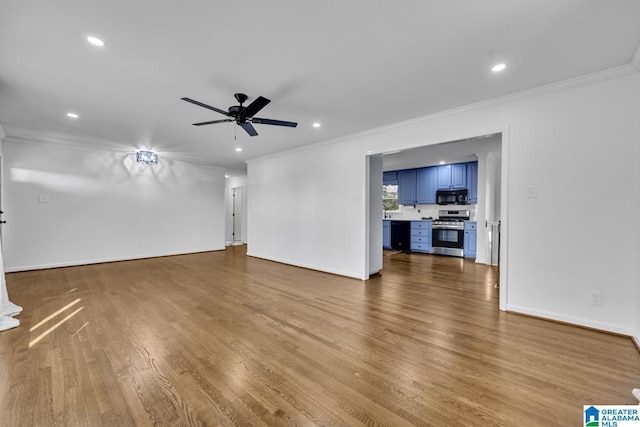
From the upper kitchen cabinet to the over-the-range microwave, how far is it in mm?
131

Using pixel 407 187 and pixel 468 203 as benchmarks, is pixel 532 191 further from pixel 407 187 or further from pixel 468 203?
pixel 407 187

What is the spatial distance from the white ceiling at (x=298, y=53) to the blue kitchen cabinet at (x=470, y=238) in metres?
4.11

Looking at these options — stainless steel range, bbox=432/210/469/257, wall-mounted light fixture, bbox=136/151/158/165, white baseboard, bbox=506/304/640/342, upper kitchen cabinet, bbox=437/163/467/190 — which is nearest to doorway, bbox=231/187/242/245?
wall-mounted light fixture, bbox=136/151/158/165

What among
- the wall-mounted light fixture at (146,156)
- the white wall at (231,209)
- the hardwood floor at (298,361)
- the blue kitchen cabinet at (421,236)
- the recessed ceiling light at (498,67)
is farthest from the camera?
the white wall at (231,209)

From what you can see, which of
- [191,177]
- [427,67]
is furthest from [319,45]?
[191,177]

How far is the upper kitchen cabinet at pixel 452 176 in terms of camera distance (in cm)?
692

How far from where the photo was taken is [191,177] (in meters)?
7.54

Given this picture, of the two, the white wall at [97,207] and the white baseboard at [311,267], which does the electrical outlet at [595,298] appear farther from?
the white wall at [97,207]

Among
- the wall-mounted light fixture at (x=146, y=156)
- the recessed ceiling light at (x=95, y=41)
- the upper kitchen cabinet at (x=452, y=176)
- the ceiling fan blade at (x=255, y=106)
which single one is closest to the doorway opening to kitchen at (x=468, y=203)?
the upper kitchen cabinet at (x=452, y=176)

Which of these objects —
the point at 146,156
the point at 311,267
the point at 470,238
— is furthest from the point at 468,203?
the point at 146,156

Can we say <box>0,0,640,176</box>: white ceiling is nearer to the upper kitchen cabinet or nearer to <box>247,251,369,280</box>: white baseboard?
<box>247,251,369,280</box>: white baseboard

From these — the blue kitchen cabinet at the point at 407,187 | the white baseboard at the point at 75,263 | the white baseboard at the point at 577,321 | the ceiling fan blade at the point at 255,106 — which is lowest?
the white baseboard at the point at 75,263

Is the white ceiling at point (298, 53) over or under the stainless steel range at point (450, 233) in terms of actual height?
over

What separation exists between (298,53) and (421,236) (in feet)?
20.7
